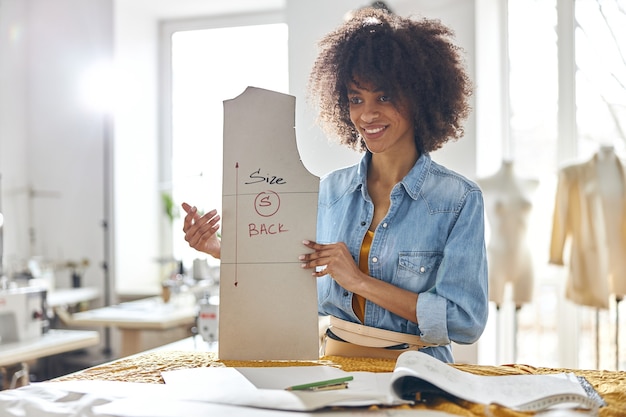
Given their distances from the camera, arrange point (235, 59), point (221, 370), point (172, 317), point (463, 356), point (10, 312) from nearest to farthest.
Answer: point (221, 370) → point (10, 312) → point (463, 356) → point (172, 317) → point (235, 59)

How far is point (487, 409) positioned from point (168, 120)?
4.67m

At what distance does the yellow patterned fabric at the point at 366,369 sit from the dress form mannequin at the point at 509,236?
6.71ft

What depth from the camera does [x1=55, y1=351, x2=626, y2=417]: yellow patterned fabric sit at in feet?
3.57

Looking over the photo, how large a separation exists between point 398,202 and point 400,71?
29 cm

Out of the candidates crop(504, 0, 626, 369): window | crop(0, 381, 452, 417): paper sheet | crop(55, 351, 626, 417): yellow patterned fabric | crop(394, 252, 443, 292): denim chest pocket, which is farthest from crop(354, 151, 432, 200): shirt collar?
crop(504, 0, 626, 369): window

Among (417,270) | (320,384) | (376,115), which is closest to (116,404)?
(320,384)

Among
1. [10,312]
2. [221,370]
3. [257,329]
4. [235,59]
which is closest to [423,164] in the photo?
[257,329]

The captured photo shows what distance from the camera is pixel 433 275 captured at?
1.60 metres

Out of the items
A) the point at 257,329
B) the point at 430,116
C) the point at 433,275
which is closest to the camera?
the point at 257,329

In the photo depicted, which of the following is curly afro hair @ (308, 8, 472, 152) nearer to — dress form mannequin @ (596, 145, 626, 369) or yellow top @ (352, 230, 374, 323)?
yellow top @ (352, 230, 374, 323)

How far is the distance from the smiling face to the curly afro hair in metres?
0.02

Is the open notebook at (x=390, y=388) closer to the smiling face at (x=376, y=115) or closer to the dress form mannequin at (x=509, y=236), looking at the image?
the smiling face at (x=376, y=115)

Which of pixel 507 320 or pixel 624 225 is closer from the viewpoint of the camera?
pixel 624 225

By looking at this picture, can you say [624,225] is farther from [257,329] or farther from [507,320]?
[257,329]
